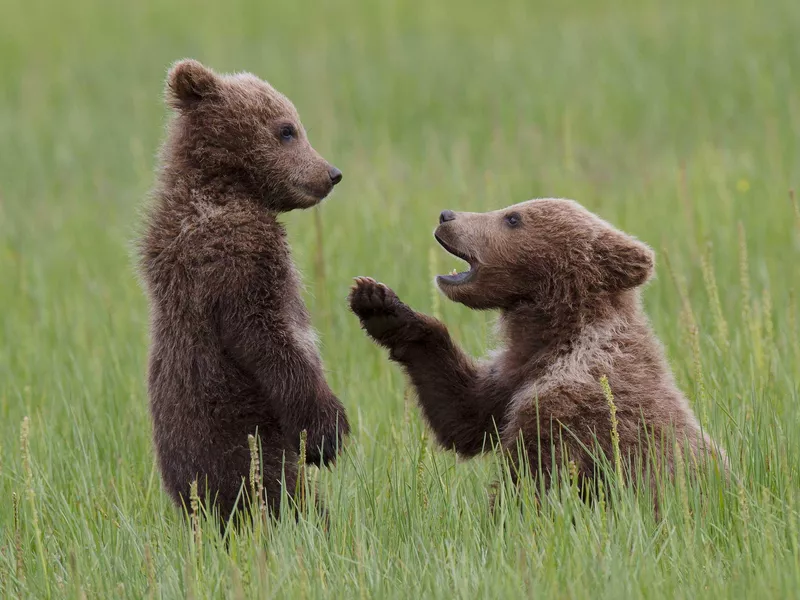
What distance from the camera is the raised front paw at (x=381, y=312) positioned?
515 centimetres

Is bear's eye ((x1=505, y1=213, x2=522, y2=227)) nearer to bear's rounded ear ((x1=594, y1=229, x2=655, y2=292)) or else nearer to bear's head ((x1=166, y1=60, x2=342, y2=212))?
bear's rounded ear ((x1=594, y1=229, x2=655, y2=292))

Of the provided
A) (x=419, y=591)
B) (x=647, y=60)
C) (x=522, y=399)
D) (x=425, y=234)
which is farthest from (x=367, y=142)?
(x=419, y=591)

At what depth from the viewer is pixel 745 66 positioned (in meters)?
14.4

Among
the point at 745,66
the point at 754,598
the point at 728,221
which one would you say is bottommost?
the point at 754,598

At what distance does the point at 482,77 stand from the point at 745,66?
10.5ft

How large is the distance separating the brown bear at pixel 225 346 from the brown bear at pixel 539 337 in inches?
22.9

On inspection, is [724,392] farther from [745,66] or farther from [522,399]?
[745,66]

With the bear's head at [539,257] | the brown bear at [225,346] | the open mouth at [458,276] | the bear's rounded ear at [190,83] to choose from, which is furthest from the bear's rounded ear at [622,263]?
the bear's rounded ear at [190,83]

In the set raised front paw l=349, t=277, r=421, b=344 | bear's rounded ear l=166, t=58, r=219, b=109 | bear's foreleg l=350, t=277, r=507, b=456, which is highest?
bear's rounded ear l=166, t=58, r=219, b=109

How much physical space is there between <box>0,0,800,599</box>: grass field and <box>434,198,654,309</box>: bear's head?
0.55 m

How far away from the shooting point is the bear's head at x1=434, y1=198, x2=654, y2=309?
5.18 m

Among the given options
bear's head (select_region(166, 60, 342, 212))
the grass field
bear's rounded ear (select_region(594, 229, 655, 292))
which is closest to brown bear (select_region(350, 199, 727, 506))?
bear's rounded ear (select_region(594, 229, 655, 292))

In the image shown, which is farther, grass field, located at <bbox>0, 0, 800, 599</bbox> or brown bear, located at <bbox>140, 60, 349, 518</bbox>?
brown bear, located at <bbox>140, 60, 349, 518</bbox>

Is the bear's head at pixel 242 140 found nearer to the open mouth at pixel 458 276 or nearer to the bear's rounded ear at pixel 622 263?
the open mouth at pixel 458 276
